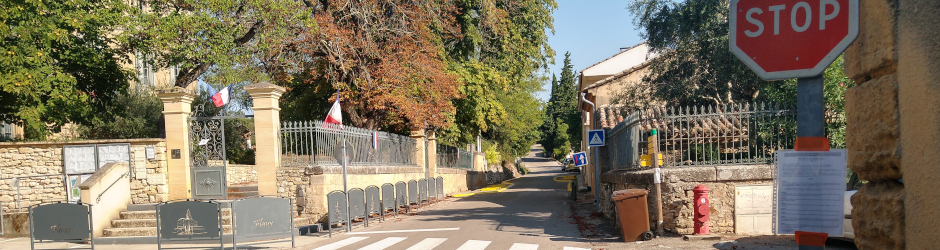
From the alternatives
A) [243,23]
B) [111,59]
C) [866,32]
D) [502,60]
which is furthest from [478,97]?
[866,32]

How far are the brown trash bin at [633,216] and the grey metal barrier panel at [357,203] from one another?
623cm

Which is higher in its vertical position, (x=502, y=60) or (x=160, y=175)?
(x=502, y=60)

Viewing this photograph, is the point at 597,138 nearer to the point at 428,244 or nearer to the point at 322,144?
the point at 428,244

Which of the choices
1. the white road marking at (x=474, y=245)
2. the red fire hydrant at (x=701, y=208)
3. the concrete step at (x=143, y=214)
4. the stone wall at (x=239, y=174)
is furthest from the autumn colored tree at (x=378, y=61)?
the red fire hydrant at (x=701, y=208)

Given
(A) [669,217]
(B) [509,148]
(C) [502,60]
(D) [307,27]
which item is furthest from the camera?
(B) [509,148]

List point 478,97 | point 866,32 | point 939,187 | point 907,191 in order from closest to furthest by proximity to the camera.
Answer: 1. point 939,187
2. point 907,191
3. point 866,32
4. point 478,97

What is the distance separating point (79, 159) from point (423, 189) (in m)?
10.4

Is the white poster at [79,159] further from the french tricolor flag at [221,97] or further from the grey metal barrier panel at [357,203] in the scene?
the grey metal barrier panel at [357,203]

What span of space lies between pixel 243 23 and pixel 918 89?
16576mm

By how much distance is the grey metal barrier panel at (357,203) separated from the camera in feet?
45.5

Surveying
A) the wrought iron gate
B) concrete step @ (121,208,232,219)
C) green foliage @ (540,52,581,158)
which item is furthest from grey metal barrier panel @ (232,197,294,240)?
green foliage @ (540,52,581,158)

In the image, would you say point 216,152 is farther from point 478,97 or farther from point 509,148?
point 509,148

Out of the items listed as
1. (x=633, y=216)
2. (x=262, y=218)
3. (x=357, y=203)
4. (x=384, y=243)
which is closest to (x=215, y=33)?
(x=357, y=203)

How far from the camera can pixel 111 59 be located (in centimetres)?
1734
